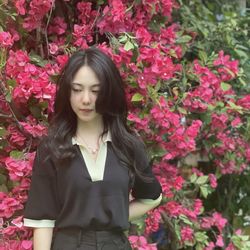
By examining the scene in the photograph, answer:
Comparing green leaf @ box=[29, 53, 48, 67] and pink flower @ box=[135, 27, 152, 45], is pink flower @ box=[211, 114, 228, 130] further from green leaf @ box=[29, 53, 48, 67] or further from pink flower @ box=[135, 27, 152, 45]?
green leaf @ box=[29, 53, 48, 67]

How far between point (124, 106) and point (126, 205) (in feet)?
0.99

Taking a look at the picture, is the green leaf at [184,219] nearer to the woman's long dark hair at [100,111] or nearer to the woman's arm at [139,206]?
the woman's arm at [139,206]

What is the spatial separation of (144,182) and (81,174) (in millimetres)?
260

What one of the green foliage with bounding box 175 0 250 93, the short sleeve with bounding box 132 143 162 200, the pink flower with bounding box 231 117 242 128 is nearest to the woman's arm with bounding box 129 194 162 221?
the short sleeve with bounding box 132 143 162 200

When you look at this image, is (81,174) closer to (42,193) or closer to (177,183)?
(42,193)

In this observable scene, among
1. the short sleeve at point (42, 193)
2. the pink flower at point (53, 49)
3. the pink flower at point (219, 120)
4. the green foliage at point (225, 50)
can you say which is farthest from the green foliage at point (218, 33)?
the short sleeve at point (42, 193)

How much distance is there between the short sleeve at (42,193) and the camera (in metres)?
1.55

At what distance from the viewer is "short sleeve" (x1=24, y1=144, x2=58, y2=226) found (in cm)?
155

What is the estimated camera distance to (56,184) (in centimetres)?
156

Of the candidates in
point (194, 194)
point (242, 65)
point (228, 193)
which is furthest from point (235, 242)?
point (242, 65)

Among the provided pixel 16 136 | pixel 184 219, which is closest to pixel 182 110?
pixel 184 219

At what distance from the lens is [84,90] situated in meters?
1.53

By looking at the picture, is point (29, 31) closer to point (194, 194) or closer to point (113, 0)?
point (113, 0)

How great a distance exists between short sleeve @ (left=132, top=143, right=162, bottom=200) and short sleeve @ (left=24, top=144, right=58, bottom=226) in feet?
0.92
